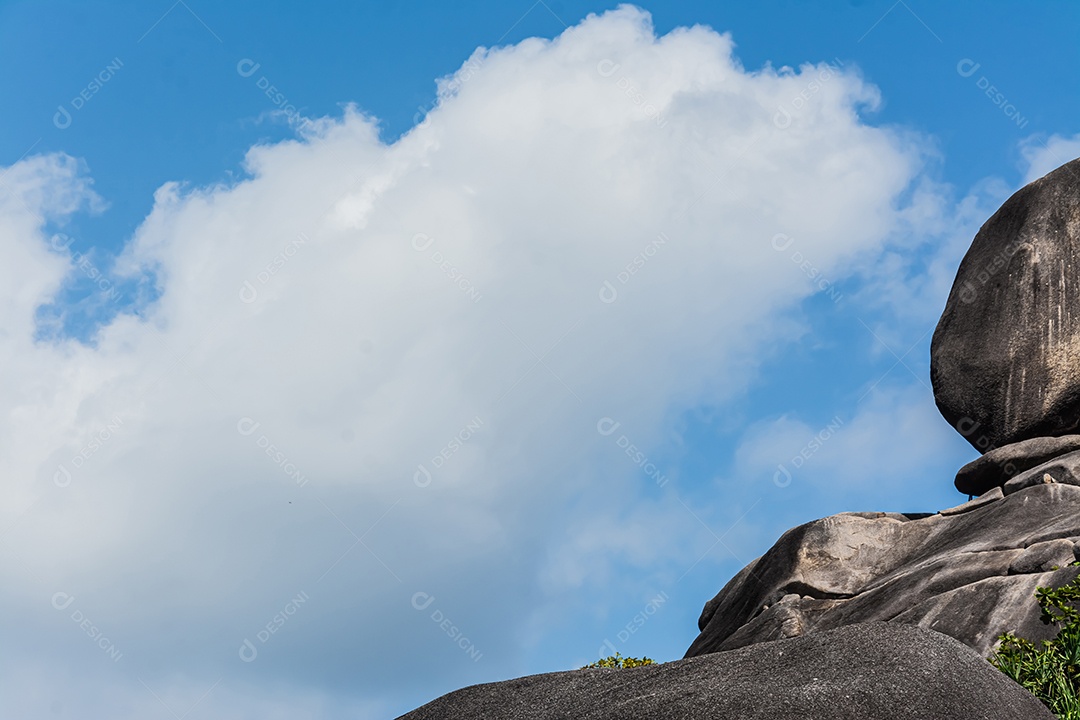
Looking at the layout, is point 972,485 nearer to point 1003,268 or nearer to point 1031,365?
point 1031,365

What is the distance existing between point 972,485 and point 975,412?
1919mm

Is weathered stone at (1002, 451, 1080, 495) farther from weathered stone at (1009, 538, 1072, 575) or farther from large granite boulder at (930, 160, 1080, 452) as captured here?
weathered stone at (1009, 538, 1072, 575)

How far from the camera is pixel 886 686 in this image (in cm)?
824

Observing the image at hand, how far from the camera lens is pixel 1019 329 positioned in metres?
22.5

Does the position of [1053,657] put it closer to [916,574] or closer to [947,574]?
[947,574]

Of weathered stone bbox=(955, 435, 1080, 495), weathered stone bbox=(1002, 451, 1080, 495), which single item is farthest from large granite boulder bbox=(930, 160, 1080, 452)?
weathered stone bbox=(1002, 451, 1080, 495)

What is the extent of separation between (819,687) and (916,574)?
9590 mm

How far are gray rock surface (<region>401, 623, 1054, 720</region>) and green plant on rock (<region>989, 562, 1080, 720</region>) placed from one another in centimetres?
335

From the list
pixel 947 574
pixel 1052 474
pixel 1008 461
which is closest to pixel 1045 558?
pixel 947 574

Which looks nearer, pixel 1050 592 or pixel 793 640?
pixel 793 640

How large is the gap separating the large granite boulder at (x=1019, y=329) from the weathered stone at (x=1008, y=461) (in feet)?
2.68

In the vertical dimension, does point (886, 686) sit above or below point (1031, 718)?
above

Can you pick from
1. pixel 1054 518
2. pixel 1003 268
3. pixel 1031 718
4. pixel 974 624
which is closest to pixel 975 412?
pixel 1003 268

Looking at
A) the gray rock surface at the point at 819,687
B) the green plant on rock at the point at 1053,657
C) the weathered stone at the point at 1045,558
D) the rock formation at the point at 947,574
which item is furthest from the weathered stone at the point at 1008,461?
the gray rock surface at the point at 819,687
